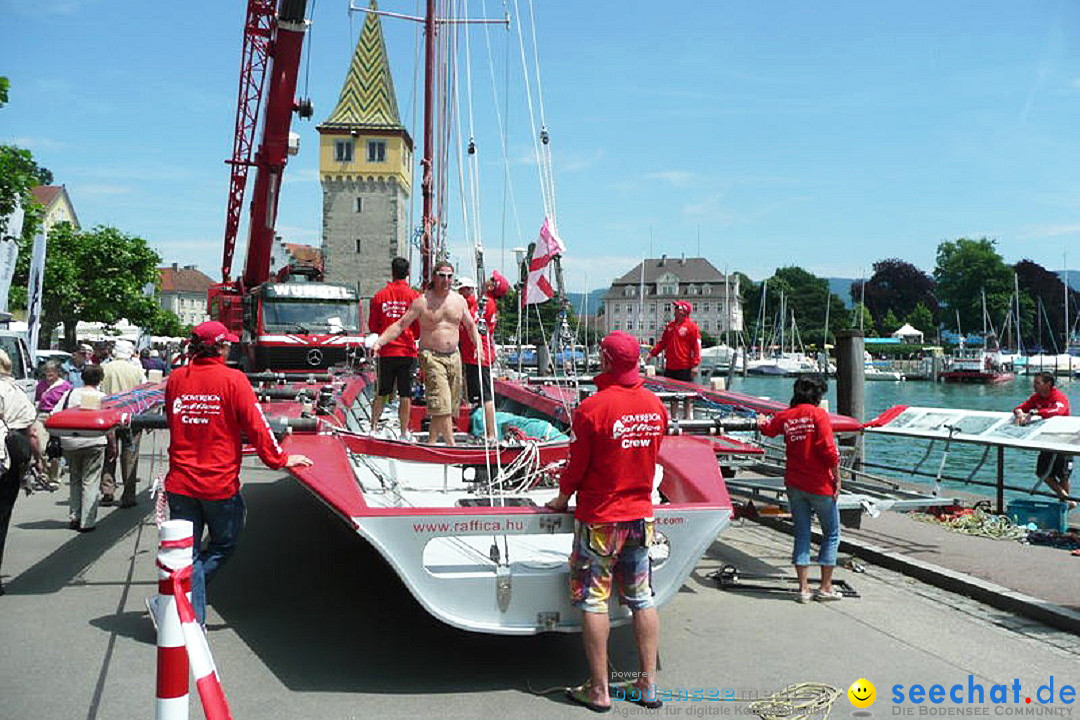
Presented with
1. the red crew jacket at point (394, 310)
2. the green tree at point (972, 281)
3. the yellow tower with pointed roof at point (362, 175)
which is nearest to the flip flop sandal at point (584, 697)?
the red crew jacket at point (394, 310)

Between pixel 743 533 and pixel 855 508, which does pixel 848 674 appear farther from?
pixel 743 533

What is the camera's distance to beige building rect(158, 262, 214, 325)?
115312 millimetres

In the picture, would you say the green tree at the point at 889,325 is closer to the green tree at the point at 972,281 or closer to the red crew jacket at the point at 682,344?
the green tree at the point at 972,281

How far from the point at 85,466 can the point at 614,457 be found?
6010 millimetres

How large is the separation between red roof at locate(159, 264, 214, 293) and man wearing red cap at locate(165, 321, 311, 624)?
11721 cm

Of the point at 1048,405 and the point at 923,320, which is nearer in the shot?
the point at 1048,405

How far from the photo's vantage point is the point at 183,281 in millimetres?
119625

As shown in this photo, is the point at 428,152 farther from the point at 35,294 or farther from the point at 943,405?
the point at 943,405

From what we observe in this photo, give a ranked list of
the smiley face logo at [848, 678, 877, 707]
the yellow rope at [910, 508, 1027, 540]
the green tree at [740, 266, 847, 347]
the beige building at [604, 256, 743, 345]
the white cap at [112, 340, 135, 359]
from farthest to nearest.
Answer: the beige building at [604, 256, 743, 345] < the green tree at [740, 266, 847, 347] < the white cap at [112, 340, 135, 359] < the yellow rope at [910, 508, 1027, 540] < the smiley face logo at [848, 678, 877, 707]

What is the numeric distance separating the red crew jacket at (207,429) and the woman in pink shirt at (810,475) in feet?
11.9

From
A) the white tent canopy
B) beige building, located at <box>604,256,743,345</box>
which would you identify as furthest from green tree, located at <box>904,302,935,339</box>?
beige building, located at <box>604,256,743,345</box>

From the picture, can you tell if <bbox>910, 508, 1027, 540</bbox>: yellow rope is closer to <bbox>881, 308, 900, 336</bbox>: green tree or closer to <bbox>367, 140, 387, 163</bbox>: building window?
<bbox>367, 140, 387, 163</bbox>: building window

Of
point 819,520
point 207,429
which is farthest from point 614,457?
point 819,520

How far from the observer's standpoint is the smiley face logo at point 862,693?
493 cm
